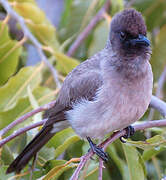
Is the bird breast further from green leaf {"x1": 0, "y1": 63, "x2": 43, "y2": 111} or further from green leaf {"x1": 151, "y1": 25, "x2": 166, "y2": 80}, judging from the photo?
green leaf {"x1": 151, "y1": 25, "x2": 166, "y2": 80}

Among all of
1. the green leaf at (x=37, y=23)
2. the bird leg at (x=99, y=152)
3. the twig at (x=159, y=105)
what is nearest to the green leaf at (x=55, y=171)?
the bird leg at (x=99, y=152)

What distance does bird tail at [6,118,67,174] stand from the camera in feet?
8.61

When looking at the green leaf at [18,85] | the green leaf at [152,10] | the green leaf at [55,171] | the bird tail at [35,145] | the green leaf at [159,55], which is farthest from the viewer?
the green leaf at [152,10]

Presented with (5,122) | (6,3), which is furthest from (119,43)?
(6,3)

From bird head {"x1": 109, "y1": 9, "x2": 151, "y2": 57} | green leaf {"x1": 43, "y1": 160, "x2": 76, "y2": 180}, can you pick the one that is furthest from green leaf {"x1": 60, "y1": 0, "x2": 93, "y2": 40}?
green leaf {"x1": 43, "y1": 160, "x2": 76, "y2": 180}

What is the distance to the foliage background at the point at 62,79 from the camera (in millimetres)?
2456

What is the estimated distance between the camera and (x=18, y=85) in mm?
3168

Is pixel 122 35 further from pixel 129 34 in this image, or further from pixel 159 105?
pixel 159 105

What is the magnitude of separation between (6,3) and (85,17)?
846 mm

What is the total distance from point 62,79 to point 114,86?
74cm

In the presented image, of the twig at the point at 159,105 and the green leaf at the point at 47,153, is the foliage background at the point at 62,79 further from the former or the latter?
the twig at the point at 159,105

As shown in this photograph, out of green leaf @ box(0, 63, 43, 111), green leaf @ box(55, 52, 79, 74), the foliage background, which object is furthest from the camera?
green leaf @ box(55, 52, 79, 74)

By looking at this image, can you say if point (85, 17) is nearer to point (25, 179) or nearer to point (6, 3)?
point (6, 3)

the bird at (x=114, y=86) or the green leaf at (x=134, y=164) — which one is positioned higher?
the bird at (x=114, y=86)
